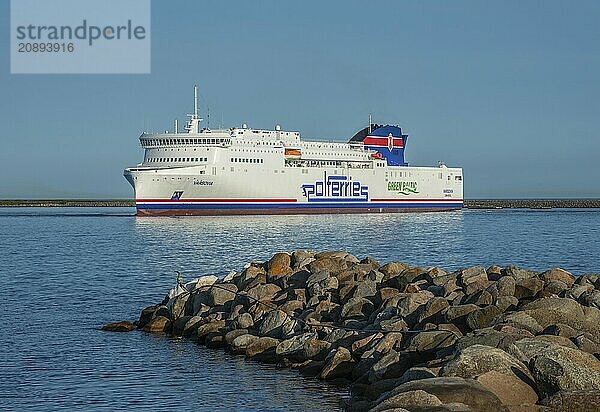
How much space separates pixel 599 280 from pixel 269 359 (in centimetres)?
501

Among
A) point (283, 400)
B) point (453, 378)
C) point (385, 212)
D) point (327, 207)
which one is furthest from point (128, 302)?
point (385, 212)

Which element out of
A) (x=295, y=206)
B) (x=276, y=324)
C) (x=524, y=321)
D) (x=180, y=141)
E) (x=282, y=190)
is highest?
(x=180, y=141)

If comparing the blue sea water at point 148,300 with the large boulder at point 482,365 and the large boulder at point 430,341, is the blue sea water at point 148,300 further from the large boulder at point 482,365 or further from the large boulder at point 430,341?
the large boulder at point 482,365

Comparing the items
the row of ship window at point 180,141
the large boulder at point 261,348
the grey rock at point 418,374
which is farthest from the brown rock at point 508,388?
the row of ship window at point 180,141

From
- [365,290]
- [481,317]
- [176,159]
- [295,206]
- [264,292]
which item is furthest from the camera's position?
[295,206]

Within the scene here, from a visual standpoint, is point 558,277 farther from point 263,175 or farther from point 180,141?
point 180,141

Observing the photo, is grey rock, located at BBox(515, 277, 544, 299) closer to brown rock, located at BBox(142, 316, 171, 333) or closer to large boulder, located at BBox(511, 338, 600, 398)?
large boulder, located at BBox(511, 338, 600, 398)

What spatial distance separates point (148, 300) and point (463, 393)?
12.4m

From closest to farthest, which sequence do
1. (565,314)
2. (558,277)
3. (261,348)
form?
(565,314) < (261,348) < (558,277)

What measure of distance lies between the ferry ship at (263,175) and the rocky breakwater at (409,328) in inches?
1604

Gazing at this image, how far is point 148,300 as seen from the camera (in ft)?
59.1

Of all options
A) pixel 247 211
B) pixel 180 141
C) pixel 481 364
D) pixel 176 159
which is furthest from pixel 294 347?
pixel 180 141

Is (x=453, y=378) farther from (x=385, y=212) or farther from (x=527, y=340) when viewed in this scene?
(x=385, y=212)

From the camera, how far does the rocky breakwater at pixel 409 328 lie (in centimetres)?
683
